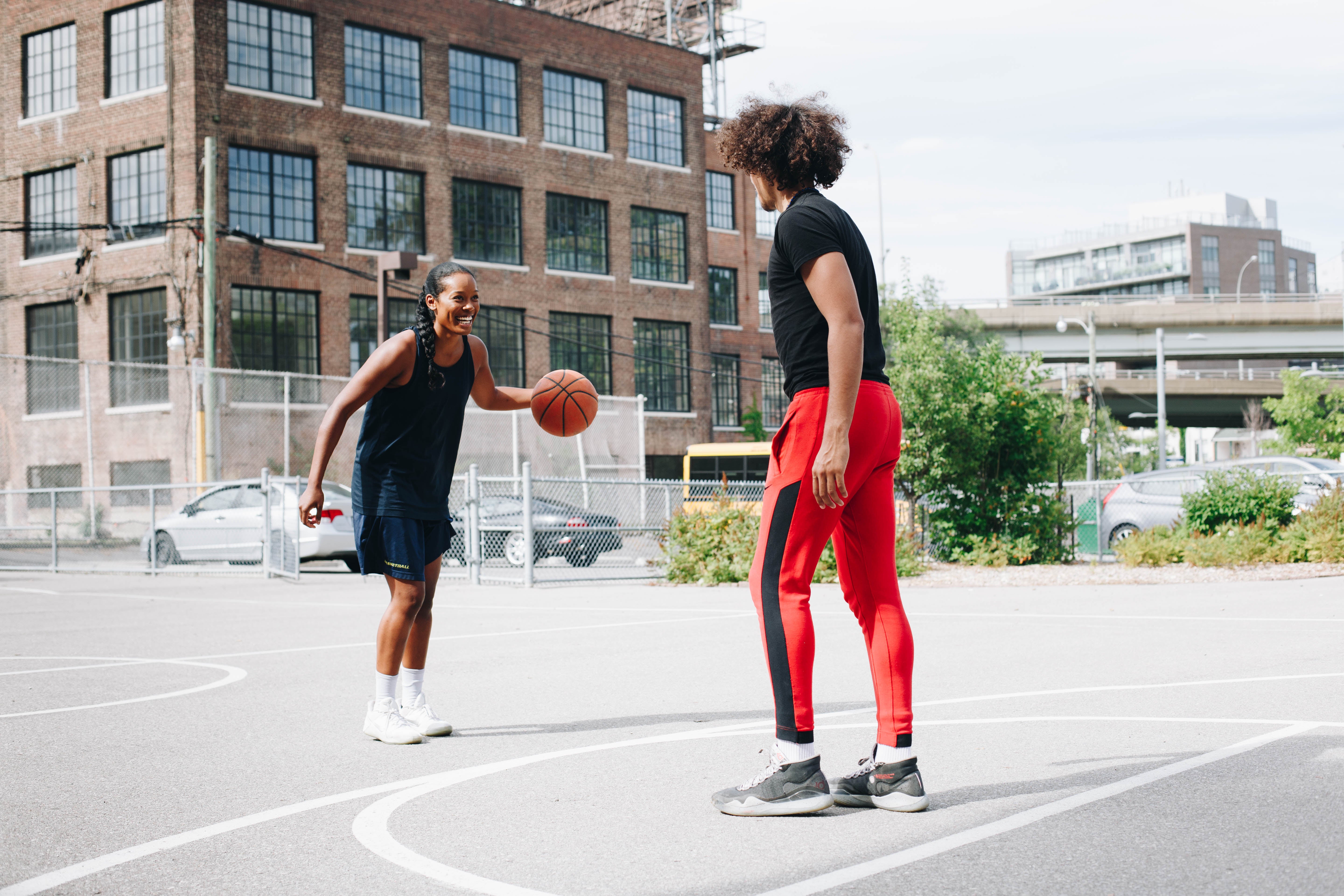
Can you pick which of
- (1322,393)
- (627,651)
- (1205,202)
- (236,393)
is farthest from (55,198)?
(1205,202)

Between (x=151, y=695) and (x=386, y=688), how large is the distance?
218cm

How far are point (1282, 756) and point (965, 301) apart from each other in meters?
51.1

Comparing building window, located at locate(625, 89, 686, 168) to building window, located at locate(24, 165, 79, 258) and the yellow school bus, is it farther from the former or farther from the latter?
building window, located at locate(24, 165, 79, 258)

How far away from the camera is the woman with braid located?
5.66m

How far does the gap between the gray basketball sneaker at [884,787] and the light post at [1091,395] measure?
122 feet

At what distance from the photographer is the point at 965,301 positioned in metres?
54.4

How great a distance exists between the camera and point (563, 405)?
6711 mm

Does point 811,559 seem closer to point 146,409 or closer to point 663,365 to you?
point 146,409

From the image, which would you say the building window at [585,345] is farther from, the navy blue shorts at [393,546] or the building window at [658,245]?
the navy blue shorts at [393,546]

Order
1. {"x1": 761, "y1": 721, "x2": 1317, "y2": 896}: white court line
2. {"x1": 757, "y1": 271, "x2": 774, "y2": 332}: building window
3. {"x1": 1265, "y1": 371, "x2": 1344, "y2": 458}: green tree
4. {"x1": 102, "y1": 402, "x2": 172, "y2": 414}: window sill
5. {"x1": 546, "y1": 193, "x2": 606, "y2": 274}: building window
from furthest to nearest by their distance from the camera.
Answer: {"x1": 757, "y1": 271, "x2": 774, "y2": 332}: building window → {"x1": 1265, "y1": 371, "x2": 1344, "y2": 458}: green tree → {"x1": 546, "y1": 193, "x2": 606, "y2": 274}: building window → {"x1": 102, "y1": 402, "x2": 172, "y2": 414}: window sill → {"x1": 761, "y1": 721, "x2": 1317, "y2": 896}: white court line

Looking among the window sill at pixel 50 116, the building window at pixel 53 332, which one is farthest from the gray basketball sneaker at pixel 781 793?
the window sill at pixel 50 116

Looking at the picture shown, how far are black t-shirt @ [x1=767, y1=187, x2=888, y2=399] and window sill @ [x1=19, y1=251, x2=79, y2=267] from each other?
3354 centimetres

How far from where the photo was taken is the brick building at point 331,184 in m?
32.4

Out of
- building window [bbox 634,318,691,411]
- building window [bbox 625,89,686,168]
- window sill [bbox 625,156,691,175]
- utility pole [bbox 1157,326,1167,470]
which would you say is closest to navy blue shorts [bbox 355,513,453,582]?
building window [bbox 634,318,691,411]
